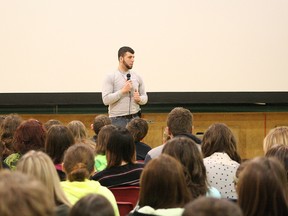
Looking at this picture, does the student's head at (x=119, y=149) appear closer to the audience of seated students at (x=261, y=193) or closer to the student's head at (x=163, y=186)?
the student's head at (x=163, y=186)

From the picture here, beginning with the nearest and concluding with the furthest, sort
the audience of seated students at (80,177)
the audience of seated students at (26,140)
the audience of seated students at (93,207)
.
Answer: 1. the audience of seated students at (93,207)
2. the audience of seated students at (80,177)
3. the audience of seated students at (26,140)

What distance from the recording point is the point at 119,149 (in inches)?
131

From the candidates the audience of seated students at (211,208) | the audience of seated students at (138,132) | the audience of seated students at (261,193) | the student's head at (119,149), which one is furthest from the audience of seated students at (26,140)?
the audience of seated students at (211,208)

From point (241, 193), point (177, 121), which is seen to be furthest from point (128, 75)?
point (241, 193)

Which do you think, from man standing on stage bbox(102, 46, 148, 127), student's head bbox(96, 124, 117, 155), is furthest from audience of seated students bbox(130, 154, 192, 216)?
man standing on stage bbox(102, 46, 148, 127)

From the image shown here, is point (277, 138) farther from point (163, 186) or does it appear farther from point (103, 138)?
point (163, 186)

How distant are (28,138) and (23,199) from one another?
89.7 inches

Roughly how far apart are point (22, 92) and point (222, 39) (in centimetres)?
253

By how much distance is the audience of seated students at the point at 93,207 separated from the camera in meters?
1.69

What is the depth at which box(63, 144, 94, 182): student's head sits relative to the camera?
2.69 m

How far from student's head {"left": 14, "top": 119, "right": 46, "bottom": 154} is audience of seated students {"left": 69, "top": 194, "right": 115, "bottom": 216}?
76.8 inches

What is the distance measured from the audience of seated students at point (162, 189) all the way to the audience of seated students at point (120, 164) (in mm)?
898

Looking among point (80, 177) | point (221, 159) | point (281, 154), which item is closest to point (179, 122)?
point (221, 159)

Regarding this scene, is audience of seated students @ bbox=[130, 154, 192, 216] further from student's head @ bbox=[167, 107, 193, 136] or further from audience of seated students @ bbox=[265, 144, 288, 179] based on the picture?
student's head @ bbox=[167, 107, 193, 136]
